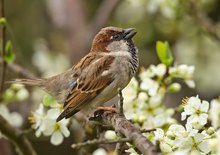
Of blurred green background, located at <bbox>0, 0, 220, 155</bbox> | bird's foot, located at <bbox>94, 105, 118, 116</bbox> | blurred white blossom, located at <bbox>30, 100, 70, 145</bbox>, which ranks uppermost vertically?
blurred green background, located at <bbox>0, 0, 220, 155</bbox>

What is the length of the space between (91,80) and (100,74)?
0.08 meters

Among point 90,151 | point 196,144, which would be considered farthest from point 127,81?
point 196,144

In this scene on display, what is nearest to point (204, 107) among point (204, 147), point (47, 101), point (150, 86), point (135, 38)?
point (204, 147)

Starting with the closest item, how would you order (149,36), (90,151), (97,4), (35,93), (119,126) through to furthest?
1. (119,126)
2. (90,151)
3. (35,93)
4. (149,36)
5. (97,4)

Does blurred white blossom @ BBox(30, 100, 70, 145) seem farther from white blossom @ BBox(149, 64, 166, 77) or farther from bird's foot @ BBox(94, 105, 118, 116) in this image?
white blossom @ BBox(149, 64, 166, 77)

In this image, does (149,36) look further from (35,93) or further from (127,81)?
(127,81)

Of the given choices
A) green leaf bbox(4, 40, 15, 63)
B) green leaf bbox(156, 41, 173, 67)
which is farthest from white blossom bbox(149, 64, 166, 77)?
green leaf bbox(4, 40, 15, 63)

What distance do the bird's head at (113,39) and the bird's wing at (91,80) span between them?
11 centimetres

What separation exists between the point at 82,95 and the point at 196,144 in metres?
1.70

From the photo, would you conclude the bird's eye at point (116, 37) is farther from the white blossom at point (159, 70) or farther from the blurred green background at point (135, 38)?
the blurred green background at point (135, 38)

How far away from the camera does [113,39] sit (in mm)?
4172

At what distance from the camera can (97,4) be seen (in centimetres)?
834

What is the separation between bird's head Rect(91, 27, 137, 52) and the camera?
4109 millimetres

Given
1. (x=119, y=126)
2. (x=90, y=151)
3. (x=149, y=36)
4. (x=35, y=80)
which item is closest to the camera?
(x=119, y=126)
